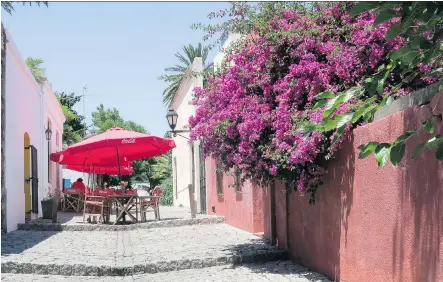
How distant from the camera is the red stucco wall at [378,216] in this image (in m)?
4.81

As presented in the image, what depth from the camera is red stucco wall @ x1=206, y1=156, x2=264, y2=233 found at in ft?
41.3

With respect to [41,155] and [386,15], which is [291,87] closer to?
[386,15]

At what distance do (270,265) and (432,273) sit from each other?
453cm

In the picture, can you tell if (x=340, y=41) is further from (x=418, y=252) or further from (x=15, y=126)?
(x=15, y=126)

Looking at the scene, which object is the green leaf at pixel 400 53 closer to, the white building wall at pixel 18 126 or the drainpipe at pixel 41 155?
the white building wall at pixel 18 126

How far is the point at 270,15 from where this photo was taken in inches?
329

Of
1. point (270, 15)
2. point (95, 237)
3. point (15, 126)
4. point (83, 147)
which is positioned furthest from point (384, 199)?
point (15, 126)

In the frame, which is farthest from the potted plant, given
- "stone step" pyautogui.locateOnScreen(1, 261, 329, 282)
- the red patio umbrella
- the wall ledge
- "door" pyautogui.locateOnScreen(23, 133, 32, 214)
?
the wall ledge

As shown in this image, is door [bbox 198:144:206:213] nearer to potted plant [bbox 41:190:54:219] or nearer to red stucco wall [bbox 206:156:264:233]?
red stucco wall [bbox 206:156:264:233]

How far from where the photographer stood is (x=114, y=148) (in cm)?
1608

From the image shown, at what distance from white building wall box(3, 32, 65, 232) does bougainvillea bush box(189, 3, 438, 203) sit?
5888 mm

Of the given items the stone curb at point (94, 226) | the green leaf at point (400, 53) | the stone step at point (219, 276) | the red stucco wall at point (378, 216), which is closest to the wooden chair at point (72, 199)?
the stone curb at point (94, 226)

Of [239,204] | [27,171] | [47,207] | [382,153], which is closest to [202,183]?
[47,207]

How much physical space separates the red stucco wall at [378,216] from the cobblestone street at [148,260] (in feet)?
1.92
